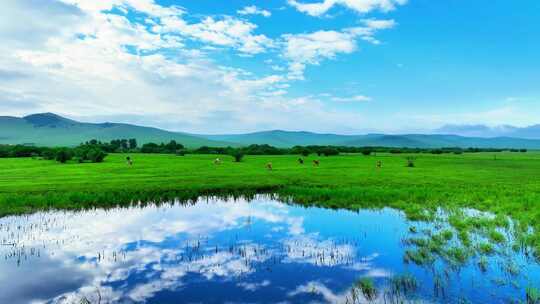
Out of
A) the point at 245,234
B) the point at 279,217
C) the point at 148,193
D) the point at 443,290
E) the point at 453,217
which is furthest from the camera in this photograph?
the point at 148,193

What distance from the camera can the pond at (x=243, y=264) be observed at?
39.7 ft

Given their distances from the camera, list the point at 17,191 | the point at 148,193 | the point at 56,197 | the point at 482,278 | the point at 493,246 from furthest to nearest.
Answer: the point at 148,193 → the point at 17,191 → the point at 56,197 → the point at 493,246 → the point at 482,278

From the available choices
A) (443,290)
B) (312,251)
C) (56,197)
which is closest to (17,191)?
(56,197)

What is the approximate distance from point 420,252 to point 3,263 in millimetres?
20608

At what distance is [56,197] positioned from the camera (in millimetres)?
30219

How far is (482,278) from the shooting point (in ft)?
42.2

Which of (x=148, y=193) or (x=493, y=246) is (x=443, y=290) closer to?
(x=493, y=246)

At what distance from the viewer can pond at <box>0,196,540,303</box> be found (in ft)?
39.7

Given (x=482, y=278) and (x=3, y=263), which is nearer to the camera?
(x=482, y=278)

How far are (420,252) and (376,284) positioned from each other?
465cm

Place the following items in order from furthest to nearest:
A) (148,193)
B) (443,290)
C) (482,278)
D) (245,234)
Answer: (148,193) < (245,234) < (482,278) < (443,290)

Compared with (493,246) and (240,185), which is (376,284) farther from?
(240,185)

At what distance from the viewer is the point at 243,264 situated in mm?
15297

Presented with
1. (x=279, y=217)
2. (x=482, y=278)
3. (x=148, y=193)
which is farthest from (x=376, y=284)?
(x=148, y=193)
